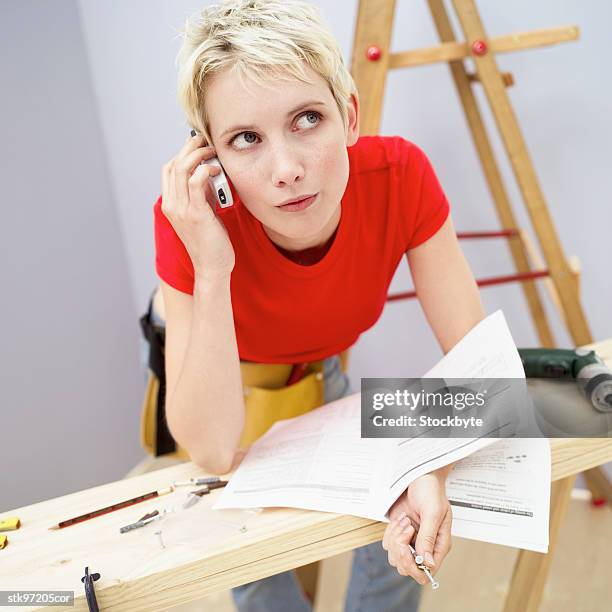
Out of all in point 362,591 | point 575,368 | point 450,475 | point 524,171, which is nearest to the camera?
point 450,475

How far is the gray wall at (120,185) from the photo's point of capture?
1657 mm

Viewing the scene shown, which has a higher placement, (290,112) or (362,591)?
(290,112)

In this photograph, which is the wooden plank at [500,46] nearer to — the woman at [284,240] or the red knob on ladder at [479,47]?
the red knob on ladder at [479,47]

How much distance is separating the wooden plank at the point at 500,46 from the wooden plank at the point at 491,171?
20cm

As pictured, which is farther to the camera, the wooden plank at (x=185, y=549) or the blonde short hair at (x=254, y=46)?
the blonde short hair at (x=254, y=46)

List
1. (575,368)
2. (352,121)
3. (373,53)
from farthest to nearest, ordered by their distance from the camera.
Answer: (373,53) → (352,121) → (575,368)

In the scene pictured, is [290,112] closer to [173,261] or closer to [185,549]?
[173,261]

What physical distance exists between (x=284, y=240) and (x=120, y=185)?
1.30 meters

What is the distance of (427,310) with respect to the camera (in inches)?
42.2

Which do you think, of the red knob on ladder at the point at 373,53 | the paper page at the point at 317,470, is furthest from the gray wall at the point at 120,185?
the paper page at the point at 317,470

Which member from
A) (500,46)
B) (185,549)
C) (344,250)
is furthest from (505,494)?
(500,46)

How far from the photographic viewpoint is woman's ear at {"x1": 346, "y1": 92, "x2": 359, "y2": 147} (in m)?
0.96

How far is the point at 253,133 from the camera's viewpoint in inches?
32.8

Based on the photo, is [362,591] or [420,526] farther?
[362,591]
